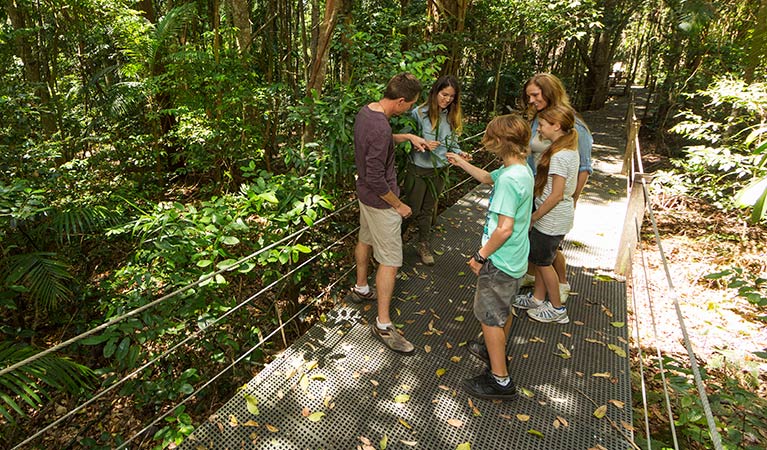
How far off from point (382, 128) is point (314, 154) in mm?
930

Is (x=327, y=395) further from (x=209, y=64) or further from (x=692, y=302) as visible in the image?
(x=209, y=64)

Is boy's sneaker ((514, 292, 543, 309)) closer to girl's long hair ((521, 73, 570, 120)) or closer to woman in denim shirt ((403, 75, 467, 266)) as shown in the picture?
woman in denim shirt ((403, 75, 467, 266))

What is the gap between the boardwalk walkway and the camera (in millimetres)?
2375

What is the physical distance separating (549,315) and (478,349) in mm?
753

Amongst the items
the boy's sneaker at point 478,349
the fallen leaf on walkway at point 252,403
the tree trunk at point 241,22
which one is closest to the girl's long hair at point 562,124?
the boy's sneaker at point 478,349

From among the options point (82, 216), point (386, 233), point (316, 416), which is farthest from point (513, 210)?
point (82, 216)

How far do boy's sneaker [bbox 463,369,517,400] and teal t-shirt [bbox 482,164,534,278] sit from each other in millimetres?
668

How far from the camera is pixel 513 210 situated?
2328 mm

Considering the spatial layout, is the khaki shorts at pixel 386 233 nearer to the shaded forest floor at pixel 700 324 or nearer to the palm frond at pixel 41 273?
the shaded forest floor at pixel 700 324

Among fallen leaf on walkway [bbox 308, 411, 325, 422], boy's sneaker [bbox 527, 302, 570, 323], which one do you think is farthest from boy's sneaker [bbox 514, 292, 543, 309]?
fallen leaf on walkway [bbox 308, 411, 325, 422]

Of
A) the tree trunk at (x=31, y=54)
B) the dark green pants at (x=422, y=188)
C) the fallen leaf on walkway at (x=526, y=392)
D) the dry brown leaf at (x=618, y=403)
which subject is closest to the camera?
the dry brown leaf at (x=618, y=403)

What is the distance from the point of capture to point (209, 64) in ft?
20.2

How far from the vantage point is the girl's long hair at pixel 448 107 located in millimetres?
3547

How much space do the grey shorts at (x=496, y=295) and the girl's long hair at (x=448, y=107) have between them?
5.20 feet
